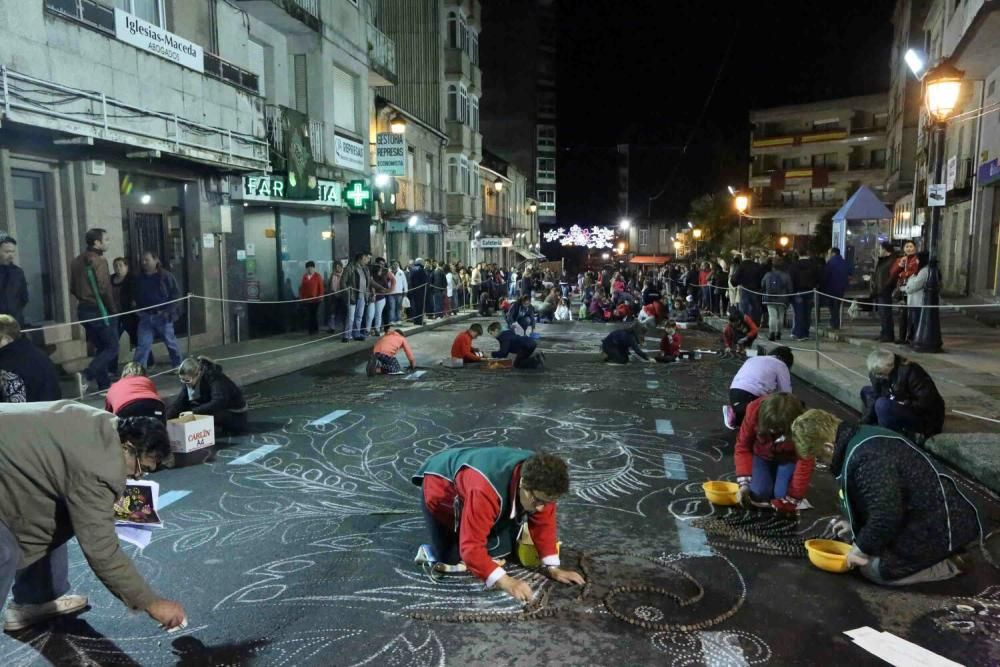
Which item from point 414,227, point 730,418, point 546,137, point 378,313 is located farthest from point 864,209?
point 546,137

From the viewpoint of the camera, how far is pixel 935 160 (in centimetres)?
1232

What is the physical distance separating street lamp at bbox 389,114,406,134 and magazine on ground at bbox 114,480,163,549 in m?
20.3

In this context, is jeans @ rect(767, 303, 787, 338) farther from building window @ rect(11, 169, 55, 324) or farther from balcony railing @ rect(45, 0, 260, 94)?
building window @ rect(11, 169, 55, 324)

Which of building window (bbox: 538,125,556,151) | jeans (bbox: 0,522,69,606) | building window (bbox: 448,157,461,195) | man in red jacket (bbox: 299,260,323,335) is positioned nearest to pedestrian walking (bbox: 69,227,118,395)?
man in red jacket (bbox: 299,260,323,335)

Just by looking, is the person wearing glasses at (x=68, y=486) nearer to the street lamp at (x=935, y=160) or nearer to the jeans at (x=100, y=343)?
A: the jeans at (x=100, y=343)

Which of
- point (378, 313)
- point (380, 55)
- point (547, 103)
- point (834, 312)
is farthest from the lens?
point (547, 103)

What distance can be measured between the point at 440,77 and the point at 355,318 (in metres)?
21.1

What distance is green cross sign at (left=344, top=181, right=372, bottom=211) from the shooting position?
21.2 metres

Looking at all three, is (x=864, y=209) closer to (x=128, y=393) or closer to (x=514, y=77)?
(x=128, y=393)

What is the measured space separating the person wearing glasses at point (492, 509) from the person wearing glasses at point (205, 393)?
4104mm

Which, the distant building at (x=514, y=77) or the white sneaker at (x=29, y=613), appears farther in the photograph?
the distant building at (x=514, y=77)

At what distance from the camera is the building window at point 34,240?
11188 millimetres

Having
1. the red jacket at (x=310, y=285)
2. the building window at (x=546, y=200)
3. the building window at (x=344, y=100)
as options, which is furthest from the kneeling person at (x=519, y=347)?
the building window at (x=546, y=200)

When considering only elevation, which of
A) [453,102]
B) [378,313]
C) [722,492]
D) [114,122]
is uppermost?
[453,102]
